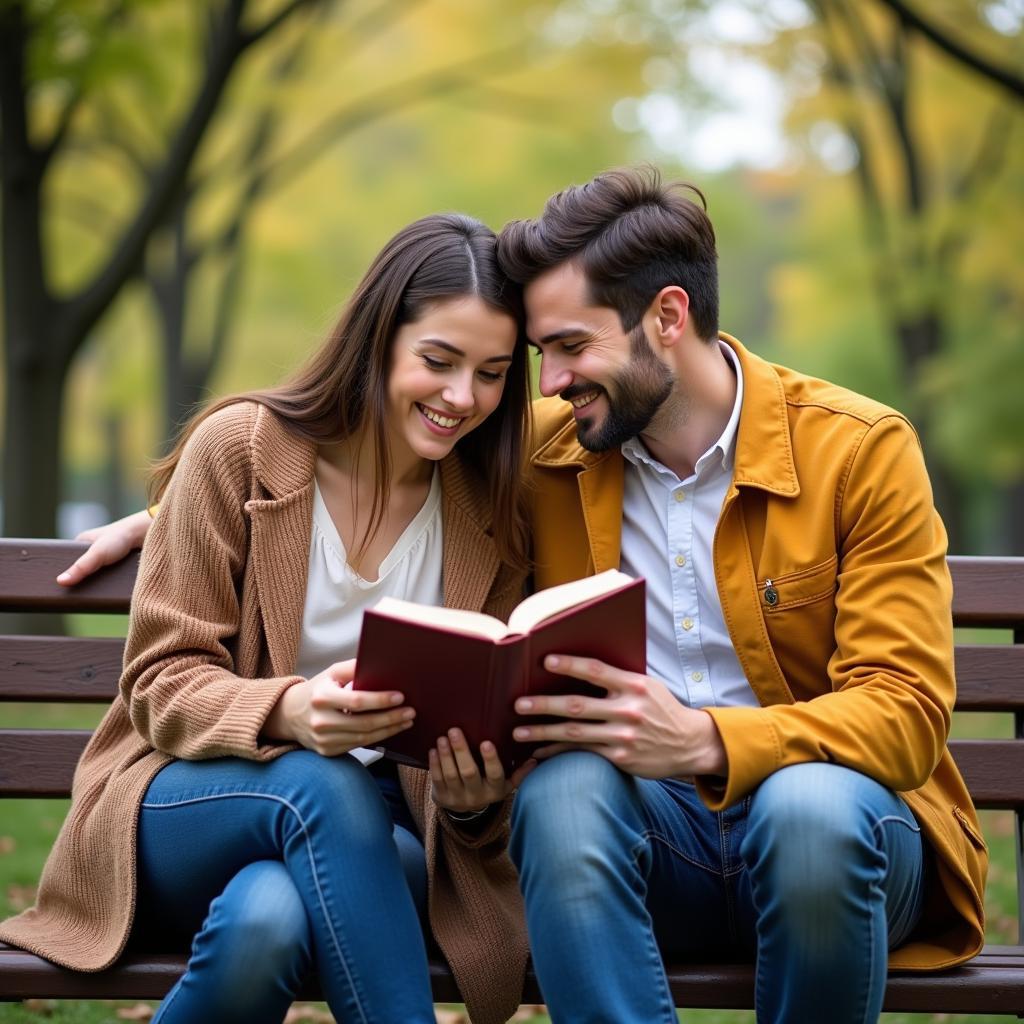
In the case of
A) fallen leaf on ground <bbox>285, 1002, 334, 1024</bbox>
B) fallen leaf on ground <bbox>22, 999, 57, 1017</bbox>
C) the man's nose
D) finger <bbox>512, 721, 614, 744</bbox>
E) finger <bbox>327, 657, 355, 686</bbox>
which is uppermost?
the man's nose

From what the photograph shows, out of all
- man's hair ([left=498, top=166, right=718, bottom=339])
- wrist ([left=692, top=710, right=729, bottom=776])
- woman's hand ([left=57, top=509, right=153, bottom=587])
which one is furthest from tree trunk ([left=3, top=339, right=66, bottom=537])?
wrist ([left=692, top=710, right=729, bottom=776])

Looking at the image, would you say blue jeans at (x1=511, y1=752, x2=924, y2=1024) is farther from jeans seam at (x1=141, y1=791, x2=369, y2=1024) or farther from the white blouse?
the white blouse

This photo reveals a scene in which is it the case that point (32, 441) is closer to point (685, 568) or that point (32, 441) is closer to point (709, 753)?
point (685, 568)

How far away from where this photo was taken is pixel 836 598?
3086 millimetres

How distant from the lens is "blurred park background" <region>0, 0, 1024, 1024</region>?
9359 millimetres

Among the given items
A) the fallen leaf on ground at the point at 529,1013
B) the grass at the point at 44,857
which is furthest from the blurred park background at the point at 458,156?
the fallen leaf on ground at the point at 529,1013

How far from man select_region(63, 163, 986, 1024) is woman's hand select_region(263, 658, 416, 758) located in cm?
25

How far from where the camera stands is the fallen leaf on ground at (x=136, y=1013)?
402 centimetres

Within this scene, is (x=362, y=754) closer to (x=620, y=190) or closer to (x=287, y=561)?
(x=287, y=561)

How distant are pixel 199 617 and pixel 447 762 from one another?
60cm

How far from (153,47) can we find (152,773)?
9.65m

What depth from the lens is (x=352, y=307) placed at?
10.8 ft

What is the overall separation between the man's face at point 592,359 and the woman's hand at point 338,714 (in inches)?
32.8

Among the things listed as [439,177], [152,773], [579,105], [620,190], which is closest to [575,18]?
[579,105]
